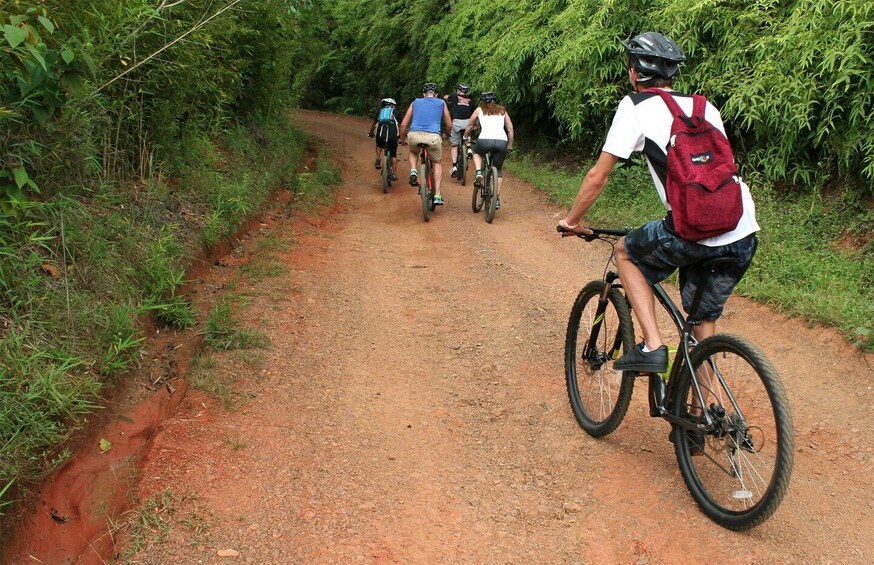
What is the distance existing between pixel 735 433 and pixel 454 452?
1.52m

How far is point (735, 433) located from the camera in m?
3.19

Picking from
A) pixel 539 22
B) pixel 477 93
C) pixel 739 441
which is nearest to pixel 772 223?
pixel 739 441

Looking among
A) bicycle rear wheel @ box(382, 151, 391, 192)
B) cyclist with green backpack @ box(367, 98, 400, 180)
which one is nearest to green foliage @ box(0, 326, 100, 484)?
bicycle rear wheel @ box(382, 151, 391, 192)

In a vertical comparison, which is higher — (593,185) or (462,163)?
(593,185)

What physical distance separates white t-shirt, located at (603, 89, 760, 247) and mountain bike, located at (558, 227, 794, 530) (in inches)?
7.0

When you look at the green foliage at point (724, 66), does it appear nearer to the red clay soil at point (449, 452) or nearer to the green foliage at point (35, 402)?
the red clay soil at point (449, 452)

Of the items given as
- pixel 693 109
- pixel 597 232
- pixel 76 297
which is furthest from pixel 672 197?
pixel 76 297

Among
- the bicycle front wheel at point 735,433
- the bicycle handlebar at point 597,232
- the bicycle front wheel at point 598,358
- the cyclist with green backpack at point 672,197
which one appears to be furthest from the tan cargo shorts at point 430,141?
the bicycle front wheel at point 735,433

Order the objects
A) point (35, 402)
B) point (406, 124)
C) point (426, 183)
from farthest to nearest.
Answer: point (406, 124)
point (426, 183)
point (35, 402)

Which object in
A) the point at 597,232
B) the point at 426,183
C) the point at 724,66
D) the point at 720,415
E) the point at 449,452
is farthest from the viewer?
the point at 426,183

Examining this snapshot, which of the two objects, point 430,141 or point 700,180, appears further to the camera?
point 430,141

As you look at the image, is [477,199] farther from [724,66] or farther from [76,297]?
[76,297]

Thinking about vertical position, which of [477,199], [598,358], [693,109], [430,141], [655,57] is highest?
[655,57]

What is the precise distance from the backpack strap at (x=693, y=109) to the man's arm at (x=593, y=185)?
13.2 inches
